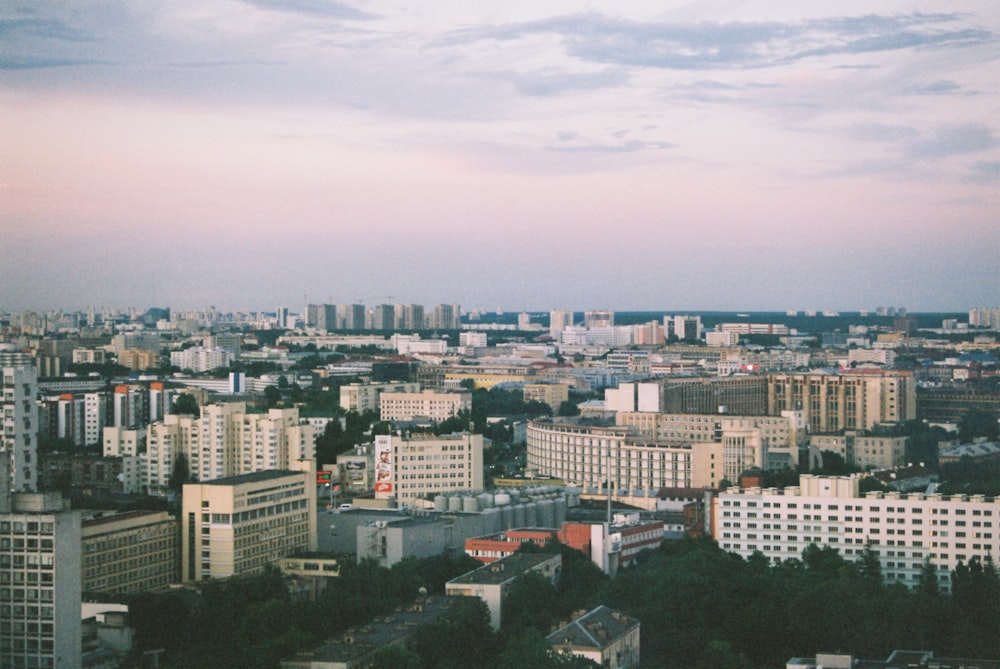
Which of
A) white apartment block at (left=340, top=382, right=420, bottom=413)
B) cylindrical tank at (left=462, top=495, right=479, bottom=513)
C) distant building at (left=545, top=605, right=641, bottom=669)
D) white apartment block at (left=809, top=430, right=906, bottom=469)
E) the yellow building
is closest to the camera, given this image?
distant building at (left=545, top=605, right=641, bottom=669)

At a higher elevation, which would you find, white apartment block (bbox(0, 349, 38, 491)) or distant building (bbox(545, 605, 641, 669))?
white apartment block (bbox(0, 349, 38, 491))

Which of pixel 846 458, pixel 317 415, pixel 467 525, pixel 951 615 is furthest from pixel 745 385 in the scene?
pixel 951 615

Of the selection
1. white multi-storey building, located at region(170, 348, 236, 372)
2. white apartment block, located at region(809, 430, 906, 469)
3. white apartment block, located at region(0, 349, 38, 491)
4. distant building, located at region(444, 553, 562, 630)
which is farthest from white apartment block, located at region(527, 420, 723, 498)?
white multi-storey building, located at region(170, 348, 236, 372)

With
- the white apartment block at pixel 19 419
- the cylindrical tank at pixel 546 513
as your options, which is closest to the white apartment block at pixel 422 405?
the cylindrical tank at pixel 546 513

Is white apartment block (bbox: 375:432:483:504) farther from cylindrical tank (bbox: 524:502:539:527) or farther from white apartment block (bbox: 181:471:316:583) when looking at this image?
white apartment block (bbox: 181:471:316:583)

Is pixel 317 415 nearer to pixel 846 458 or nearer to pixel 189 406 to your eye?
pixel 189 406
